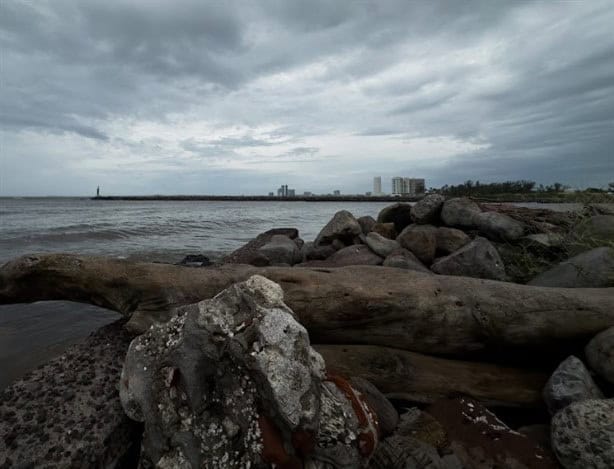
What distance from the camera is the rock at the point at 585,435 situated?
226 centimetres

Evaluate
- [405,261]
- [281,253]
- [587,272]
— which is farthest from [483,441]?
[281,253]

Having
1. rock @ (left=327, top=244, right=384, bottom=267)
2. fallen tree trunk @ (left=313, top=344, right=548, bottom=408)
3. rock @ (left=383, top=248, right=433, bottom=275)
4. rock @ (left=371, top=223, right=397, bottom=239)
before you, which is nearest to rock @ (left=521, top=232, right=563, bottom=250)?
rock @ (left=383, top=248, right=433, bottom=275)

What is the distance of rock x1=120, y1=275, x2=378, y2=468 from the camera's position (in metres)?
1.87

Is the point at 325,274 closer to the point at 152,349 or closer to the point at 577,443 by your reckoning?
the point at 152,349

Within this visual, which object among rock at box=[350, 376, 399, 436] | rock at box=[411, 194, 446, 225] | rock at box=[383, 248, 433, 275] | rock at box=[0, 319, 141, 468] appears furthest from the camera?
rock at box=[411, 194, 446, 225]

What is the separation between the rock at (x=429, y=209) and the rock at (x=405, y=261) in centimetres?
147

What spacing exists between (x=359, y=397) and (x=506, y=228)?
5.53m

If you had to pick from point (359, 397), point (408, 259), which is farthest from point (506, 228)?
point (359, 397)

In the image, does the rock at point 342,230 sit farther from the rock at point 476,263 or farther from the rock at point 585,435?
the rock at point 585,435

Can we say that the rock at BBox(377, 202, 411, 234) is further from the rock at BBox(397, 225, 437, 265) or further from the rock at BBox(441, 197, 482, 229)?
the rock at BBox(397, 225, 437, 265)

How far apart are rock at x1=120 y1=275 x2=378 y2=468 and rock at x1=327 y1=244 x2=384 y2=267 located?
15.3 feet

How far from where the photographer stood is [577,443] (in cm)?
236

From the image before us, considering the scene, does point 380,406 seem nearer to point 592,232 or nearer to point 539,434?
point 539,434

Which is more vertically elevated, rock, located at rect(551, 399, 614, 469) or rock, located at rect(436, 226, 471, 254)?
rock, located at rect(436, 226, 471, 254)
